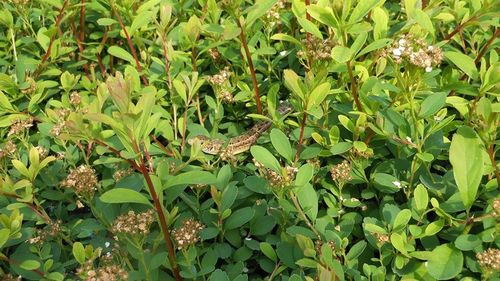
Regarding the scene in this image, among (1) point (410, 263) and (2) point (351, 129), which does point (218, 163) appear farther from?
(1) point (410, 263)

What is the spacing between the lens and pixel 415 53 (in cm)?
184

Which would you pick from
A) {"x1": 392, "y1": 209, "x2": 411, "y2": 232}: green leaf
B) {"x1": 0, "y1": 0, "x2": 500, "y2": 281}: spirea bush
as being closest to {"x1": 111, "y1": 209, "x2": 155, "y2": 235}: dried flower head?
{"x1": 0, "y1": 0, "x2": 500, "y2": 281}: spirea bush

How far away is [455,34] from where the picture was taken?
8.26ft

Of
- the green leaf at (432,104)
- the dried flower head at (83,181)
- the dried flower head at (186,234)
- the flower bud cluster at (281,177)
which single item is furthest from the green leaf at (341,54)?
the dried flower head at (83,181)

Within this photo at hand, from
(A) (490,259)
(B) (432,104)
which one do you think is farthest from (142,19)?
(A) (490,259)

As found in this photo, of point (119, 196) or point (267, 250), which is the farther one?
point (267, 250)

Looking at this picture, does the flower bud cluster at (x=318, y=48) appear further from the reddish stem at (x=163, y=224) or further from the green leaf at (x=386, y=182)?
the reddish stem at (x=163, y=224)

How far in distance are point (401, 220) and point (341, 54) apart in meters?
0.63

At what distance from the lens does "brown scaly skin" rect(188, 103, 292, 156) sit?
2.34 m

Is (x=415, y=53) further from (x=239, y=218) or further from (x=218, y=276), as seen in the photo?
(x=218, y=276)

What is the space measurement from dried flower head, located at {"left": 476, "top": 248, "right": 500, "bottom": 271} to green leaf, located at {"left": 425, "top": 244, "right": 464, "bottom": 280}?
3.3 inches

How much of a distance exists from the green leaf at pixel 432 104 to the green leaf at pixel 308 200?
486mm

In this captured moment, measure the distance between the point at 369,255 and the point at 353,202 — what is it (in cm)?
22

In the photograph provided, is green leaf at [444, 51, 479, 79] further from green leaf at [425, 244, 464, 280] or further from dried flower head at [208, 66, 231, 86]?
dried flower head at [208, 66, 231, 86]
